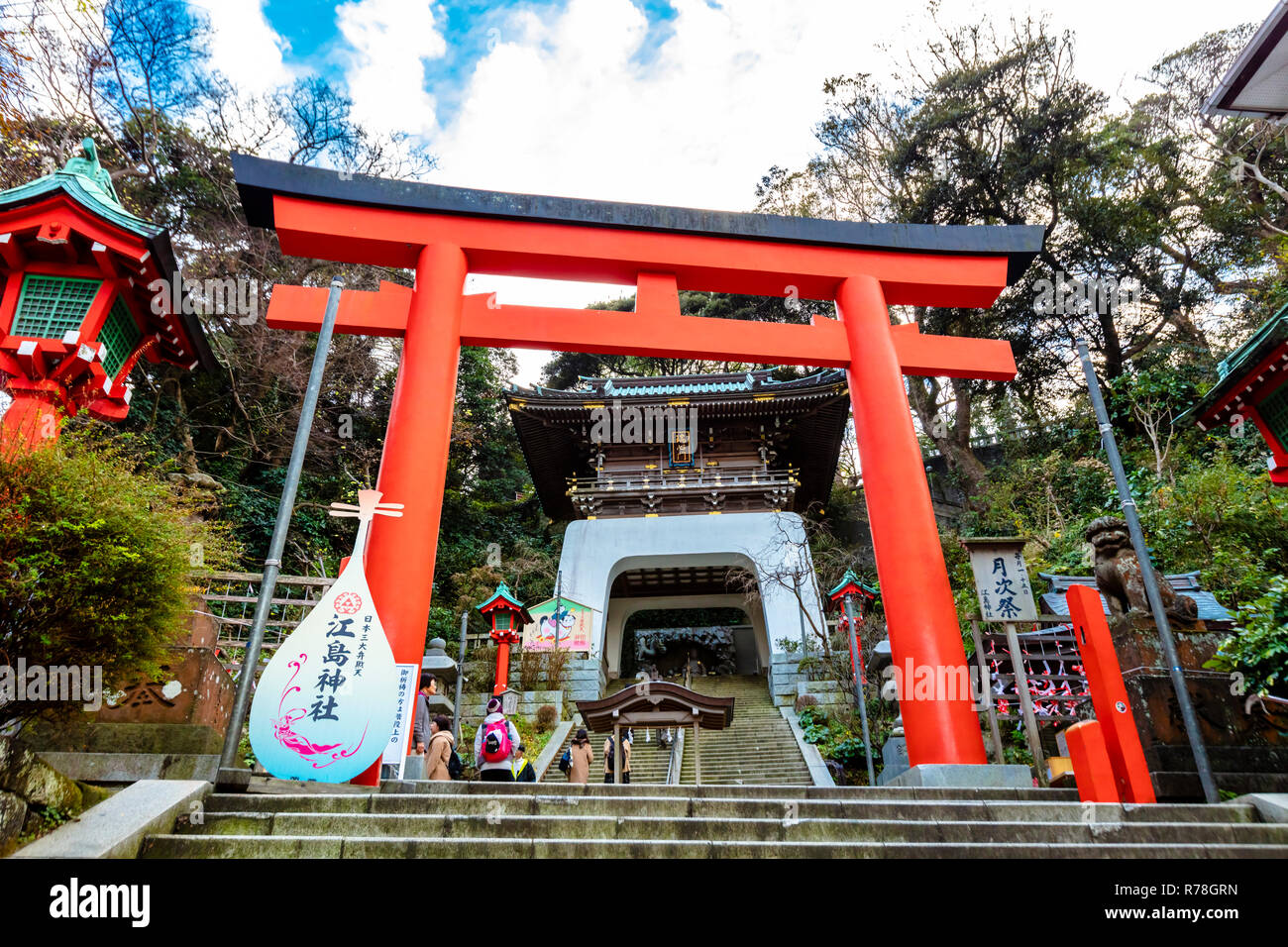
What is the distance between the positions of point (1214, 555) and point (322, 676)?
10.9m

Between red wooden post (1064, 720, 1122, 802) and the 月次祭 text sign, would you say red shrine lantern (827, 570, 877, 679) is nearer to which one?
the 月次祭 text sign

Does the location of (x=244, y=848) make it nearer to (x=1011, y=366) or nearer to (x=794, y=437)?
(x=1011, y=366)

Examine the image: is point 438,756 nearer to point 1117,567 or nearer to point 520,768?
point 520,768

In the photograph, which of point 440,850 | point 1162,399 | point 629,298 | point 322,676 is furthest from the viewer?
point 629,298

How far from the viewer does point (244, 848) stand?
272 cm

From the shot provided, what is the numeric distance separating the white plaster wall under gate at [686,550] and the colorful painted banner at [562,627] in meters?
0.27

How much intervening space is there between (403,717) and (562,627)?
916cm

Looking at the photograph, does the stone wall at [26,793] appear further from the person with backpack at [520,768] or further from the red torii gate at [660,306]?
the person with backpack at [520,768]

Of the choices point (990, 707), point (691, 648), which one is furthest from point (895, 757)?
point (691, 648)

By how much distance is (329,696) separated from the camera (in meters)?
3.75

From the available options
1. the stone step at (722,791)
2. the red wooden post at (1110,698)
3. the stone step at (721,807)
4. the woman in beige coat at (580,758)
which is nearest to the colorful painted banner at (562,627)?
the woman in beige coat at (580,758)

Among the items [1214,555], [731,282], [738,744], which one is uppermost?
[731,282]

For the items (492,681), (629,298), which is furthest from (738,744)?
(629,298)
